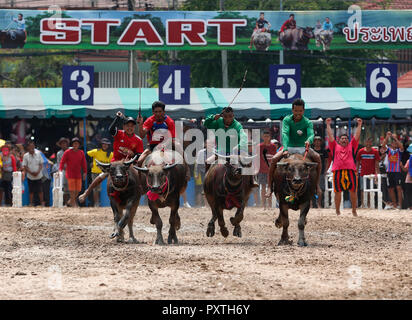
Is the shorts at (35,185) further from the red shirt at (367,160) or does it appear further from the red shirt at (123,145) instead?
the red shirt at (123,145)

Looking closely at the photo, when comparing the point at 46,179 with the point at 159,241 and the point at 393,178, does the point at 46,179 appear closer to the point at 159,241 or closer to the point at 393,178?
the point at 393,178

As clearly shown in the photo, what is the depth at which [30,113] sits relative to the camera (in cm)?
2688

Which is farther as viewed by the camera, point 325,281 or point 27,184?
point 27,184

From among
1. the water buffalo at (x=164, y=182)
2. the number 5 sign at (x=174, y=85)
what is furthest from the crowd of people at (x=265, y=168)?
the water buffalo at (x=164, y=182)

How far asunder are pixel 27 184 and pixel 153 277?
18160 mm

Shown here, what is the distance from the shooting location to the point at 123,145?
15.0m

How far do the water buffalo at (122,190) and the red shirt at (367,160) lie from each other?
447 inches

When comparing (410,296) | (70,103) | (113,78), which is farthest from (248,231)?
(113,78)

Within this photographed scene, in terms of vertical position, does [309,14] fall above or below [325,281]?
above

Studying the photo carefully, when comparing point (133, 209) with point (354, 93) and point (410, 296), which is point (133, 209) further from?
point (354, 93)

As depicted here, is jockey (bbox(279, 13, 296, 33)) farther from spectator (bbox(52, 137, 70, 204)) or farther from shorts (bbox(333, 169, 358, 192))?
shorts (bbox(333, 169, 358, 192))

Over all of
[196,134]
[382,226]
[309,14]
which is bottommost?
[382,226]

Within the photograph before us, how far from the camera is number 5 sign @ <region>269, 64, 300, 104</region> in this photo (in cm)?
2494

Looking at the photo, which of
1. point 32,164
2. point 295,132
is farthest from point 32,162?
point 295,132
